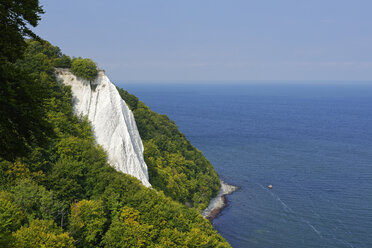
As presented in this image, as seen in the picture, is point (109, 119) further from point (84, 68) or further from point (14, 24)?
point (14, 24)

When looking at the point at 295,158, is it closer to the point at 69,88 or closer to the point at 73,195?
the point at 69,88

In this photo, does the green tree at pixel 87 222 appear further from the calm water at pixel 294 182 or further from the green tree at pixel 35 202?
the calm water at pixel 294 182

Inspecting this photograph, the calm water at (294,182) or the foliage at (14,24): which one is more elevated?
the foliage at (14,24)

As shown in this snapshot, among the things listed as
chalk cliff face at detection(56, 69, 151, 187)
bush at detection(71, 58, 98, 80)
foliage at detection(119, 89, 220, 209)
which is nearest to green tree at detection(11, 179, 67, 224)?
chalk cliff face at detection(56, 69, 151, 187)

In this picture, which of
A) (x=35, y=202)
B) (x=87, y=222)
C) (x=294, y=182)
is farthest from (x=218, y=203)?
(x=35, y=202)

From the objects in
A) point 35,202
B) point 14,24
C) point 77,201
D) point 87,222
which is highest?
point 14,24

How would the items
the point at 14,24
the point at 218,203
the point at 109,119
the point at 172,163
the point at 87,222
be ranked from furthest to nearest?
1. the point at 218,203
2. the point at 172,163
3. the point at 109,119
4. the point at 87,222
5. the point at 14,24

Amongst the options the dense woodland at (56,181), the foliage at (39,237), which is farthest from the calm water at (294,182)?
the foliage at (39,237)
